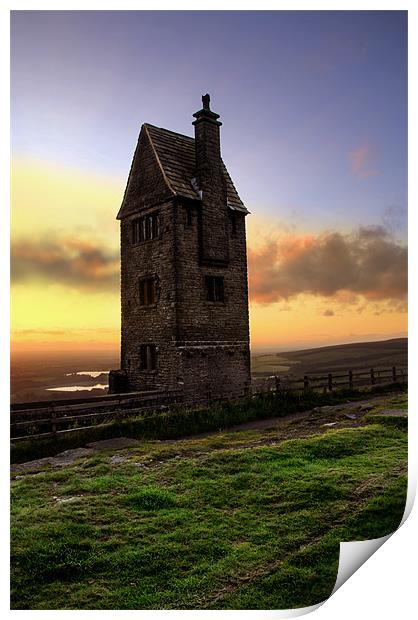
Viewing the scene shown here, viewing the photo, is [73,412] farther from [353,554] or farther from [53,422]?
[353,554]

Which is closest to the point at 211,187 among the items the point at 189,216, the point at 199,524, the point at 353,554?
the point at 189,216

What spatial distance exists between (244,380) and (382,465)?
11.6 metres

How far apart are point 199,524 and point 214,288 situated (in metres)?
14.1

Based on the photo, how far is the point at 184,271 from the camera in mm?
20000

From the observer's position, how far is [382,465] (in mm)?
10711

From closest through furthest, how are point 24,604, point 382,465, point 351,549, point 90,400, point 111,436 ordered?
1. point 24,604
2. point 351,549
3. point 382,465
4. point 111,436
5. point 90,400

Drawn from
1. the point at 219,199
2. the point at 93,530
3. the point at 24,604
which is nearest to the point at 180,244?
the point at 219,199

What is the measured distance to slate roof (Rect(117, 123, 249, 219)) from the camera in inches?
808

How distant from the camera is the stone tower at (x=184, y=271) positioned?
65.2ft

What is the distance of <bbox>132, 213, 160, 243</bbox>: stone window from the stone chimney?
6.52 feet

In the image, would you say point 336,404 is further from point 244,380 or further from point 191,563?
point 191,563

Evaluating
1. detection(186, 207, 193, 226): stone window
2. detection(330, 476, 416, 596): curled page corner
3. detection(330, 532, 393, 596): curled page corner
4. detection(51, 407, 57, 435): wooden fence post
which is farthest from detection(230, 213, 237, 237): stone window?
detection(330, 532, 393, 596): curled page corner

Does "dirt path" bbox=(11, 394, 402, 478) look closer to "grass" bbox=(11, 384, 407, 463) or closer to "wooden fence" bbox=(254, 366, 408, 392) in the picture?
"grass" bbox=(11, 384, 407, 463)

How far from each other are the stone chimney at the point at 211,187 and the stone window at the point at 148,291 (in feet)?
7.54
